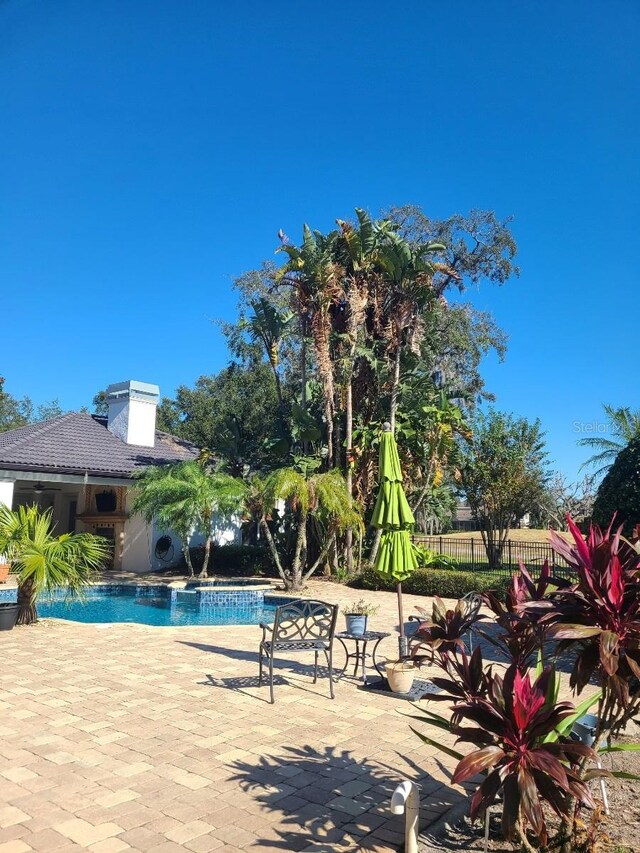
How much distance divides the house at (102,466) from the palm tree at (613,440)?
559 inches

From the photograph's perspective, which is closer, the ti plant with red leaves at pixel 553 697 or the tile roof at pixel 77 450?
the ti plant with red leaves at pixel 553 697

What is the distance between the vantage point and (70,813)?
3.90m

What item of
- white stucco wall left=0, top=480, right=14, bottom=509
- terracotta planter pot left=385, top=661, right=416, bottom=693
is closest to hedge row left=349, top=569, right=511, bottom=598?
terracotta planter pot left=385, top=661, right=416, bottom=693

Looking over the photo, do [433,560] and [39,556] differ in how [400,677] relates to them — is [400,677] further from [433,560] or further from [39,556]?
[433,560]

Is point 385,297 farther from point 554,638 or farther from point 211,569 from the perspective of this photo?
point 554,638

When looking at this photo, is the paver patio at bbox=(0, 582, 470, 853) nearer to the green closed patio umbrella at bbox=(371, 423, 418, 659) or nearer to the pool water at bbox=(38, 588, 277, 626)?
the green closed patio umbrella at bbox=(371, 423, 418, 659)

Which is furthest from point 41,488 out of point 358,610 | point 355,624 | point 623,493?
point 623,493

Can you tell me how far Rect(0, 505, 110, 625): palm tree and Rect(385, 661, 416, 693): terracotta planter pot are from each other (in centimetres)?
591

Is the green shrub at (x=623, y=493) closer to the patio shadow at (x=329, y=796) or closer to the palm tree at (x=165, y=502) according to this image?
the patio shadow at (x=329, y=796)

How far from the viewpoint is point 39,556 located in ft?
33.1

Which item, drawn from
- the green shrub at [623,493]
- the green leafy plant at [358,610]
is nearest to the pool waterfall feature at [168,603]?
the green leafy plant at [358,610]

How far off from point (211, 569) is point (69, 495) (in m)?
8.08

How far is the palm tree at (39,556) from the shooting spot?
10086 mm

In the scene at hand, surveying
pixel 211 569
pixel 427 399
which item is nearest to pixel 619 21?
pixel 427 399
